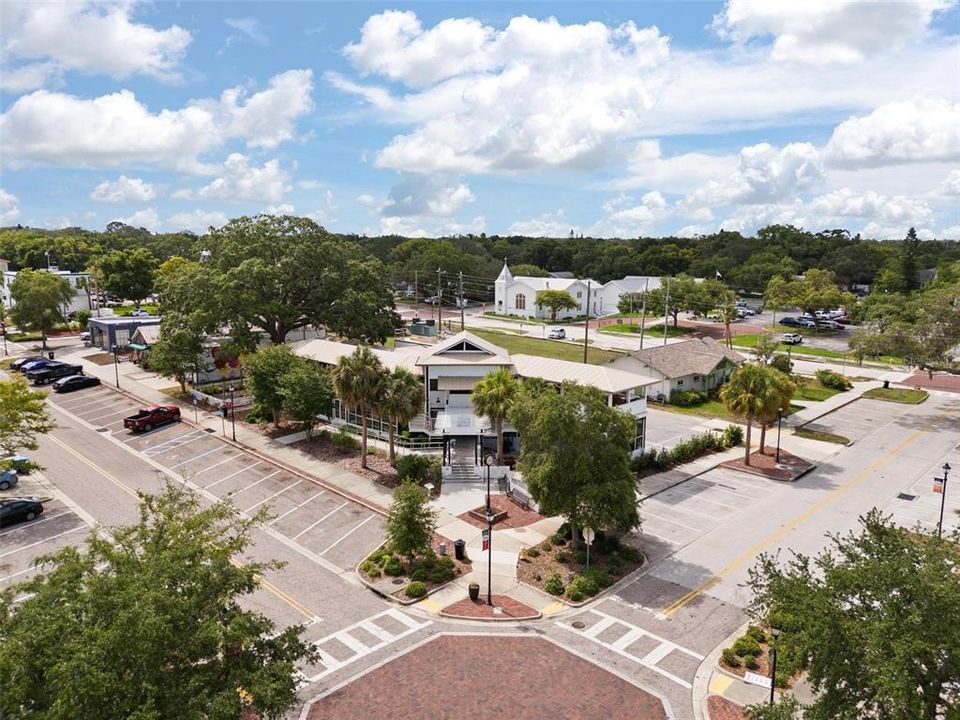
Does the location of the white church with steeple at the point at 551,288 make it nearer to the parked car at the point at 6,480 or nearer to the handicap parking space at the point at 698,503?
the handicap parking space at the point at 698,503

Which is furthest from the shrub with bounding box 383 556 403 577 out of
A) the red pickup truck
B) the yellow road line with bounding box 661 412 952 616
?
the red pickup truck

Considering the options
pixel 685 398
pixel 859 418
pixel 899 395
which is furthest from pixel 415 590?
pixel 899 395

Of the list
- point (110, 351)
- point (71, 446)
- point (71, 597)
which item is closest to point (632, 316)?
point (110, 351)

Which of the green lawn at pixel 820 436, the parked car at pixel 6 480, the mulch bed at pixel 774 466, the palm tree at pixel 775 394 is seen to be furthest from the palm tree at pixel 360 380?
the green lawn at pixel 820 436

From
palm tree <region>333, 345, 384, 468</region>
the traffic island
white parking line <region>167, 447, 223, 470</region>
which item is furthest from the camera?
white parking line <region>167, 447, 223, 470</region>

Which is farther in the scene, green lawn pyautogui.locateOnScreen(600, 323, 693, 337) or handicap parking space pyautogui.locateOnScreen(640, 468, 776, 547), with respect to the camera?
green lawn pyautogui.locateOnScreen(600, 323, 693, 337)

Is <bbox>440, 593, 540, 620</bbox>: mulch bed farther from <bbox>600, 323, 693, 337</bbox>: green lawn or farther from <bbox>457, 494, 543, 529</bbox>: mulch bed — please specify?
<bbox>600, 323, 693, 337</bbox>: green lawn
